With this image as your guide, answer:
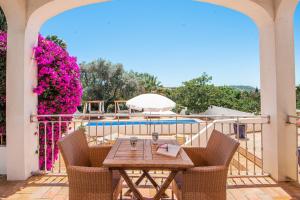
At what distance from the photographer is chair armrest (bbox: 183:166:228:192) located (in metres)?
2.29

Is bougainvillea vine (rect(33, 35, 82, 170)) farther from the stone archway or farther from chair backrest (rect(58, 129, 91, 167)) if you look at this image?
chair backrest (rect(58, 129, 91, 167))

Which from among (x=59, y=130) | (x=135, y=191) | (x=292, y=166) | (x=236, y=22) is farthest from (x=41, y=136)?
(x=236, y=22)

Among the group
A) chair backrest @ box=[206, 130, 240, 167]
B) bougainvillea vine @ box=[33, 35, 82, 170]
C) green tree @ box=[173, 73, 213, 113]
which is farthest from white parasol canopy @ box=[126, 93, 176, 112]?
green tree @ box=[173, 73, 213, 113]

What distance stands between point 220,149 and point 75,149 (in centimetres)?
143

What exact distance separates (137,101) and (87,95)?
10.2 m

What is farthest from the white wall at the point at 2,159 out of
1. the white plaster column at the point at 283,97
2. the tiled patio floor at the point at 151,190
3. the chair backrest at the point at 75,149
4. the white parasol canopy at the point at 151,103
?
the white parasol canopy at the point at 151,103

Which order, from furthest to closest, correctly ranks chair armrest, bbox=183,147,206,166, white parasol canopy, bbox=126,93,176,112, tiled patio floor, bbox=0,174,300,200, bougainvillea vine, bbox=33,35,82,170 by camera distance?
white parasol canopy, bbox=126,93,176,112
bougainvillea vine, bbox=33,35,82,170
tiled patio floor, bbox=0,174,300,200
chair armrest, bbox=183,147,206,166

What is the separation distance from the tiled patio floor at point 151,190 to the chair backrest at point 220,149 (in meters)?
0.86

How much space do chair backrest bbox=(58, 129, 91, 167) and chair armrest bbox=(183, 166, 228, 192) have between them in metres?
1.04

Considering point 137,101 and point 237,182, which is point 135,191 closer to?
point 237,182

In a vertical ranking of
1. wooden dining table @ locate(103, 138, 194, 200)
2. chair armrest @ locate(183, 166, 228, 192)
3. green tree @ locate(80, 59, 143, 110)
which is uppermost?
green tree @ locate(80, 59, 143, 110)

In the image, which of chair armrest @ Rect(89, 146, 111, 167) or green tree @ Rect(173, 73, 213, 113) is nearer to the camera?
chair armrest @ Rect(89, 146, 111, 167)

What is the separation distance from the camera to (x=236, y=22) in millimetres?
23688

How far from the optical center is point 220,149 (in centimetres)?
265
